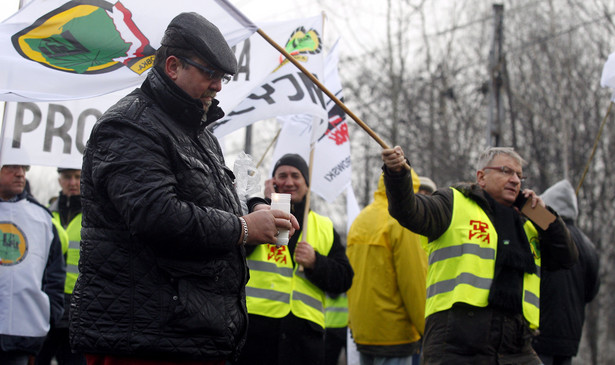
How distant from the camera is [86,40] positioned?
4363 millimetres

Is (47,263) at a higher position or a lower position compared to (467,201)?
lower

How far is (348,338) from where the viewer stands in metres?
7.68

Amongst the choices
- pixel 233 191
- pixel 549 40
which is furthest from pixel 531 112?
pixel 233 191

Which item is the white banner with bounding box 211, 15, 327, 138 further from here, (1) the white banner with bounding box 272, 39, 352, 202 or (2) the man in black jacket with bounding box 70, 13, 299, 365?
(2) the man in black jacket with bounding box 70, 13, 299, 365

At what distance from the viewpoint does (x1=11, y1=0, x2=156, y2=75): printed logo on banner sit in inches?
169

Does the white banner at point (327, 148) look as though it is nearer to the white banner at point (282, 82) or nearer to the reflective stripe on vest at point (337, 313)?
the white banner at point (282, 82)

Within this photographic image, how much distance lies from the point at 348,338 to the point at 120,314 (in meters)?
5.07

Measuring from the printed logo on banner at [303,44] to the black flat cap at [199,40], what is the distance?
344cm

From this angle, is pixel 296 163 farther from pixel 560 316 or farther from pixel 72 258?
pixel 560 316

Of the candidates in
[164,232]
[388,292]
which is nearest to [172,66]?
[164,232]

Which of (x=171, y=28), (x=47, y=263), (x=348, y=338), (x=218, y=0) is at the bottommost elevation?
(x=348, y=338)

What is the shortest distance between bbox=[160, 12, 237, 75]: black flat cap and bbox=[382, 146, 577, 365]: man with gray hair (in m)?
1.56

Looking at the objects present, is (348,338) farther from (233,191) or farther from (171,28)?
(171,28)

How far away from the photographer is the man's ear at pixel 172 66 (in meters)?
3.14
